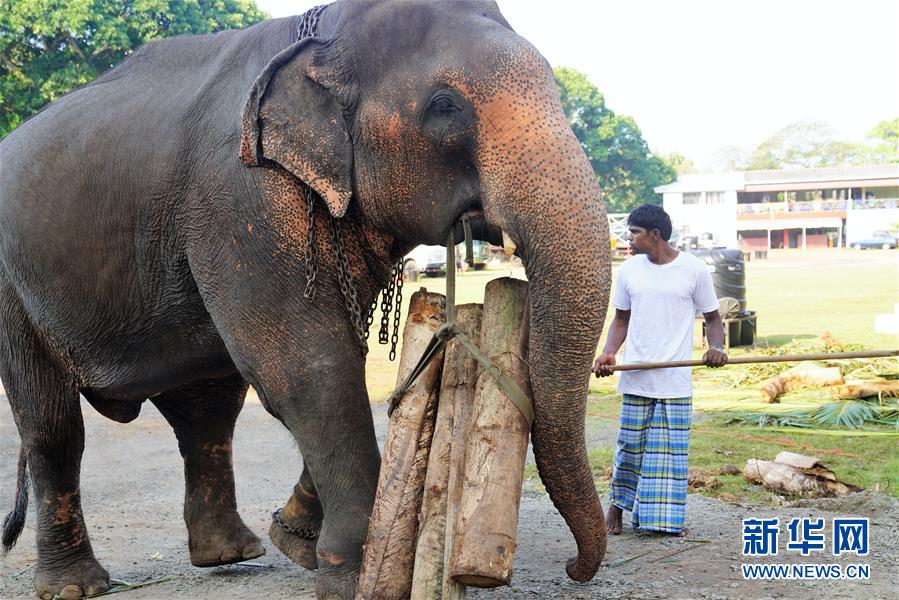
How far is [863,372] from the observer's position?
29.5 ft

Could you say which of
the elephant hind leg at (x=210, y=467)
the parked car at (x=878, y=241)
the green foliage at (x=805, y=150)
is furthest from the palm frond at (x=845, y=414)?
the green foliage at (x=805, y=150)

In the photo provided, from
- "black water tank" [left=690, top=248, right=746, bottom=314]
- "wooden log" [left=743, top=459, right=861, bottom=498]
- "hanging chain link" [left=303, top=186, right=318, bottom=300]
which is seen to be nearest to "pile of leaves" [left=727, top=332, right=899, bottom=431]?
"wooden log" [left=743, top=459, right=861, bottom=498]

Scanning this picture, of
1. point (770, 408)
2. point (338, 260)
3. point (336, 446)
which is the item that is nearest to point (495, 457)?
point (336, 446)

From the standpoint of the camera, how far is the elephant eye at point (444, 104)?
313 cm

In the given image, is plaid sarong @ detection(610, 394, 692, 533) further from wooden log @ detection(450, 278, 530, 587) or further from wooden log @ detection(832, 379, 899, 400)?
wooden log @ detection(832, 379, 899, 400)

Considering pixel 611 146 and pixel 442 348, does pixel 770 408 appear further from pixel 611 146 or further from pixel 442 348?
pixel 611 146

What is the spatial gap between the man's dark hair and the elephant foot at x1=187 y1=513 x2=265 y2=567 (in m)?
2.37

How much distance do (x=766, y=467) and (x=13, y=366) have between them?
4.04 m

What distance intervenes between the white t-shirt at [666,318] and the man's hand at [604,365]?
144 millimetres

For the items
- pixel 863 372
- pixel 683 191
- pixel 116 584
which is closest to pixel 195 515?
pixel 116 584

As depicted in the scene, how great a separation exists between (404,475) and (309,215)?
895 millimetres

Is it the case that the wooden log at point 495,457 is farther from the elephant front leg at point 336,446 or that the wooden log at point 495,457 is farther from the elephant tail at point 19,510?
the elephant tail at point 19,510

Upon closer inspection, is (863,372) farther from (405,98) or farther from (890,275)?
(890,275)

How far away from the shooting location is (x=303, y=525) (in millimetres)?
4191
